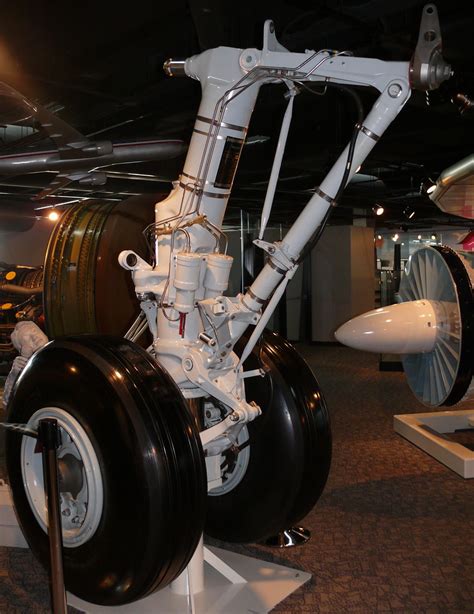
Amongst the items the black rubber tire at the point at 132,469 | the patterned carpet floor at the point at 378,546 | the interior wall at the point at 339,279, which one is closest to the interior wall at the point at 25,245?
the interior wall at the point at 339,279

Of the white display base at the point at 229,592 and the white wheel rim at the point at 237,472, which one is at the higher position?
the white wheel rim at the point at 237,472

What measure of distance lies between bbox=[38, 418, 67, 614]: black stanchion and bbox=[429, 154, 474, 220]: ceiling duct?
313 centimetres

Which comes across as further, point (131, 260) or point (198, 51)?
point (198, 51)

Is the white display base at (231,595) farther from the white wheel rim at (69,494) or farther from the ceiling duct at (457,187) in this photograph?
the ceiling duct at (457,187)

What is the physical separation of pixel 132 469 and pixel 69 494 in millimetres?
480

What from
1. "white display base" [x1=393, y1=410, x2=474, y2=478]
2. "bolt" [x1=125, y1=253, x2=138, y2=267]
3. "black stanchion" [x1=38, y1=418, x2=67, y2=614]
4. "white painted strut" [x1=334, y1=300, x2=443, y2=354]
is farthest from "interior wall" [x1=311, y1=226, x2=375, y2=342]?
"black stanchion" [x1=38, y1=418, x2=67, y2=614]

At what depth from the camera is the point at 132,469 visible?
198 cm

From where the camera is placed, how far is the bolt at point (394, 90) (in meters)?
2.12

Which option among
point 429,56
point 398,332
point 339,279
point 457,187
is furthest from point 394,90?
point 339,279

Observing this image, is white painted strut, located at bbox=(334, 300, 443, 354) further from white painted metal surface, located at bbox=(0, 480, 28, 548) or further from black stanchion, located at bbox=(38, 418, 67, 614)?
black stanchion, located at bbox=(38, 418, 67, 614)

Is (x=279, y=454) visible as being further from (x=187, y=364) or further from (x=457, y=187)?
(x=457, y=187)

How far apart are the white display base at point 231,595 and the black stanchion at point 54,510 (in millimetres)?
495

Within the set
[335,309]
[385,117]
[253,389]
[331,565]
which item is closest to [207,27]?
[385,117]

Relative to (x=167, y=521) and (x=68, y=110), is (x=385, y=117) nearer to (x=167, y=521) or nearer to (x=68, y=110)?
(x=167, y=521)
